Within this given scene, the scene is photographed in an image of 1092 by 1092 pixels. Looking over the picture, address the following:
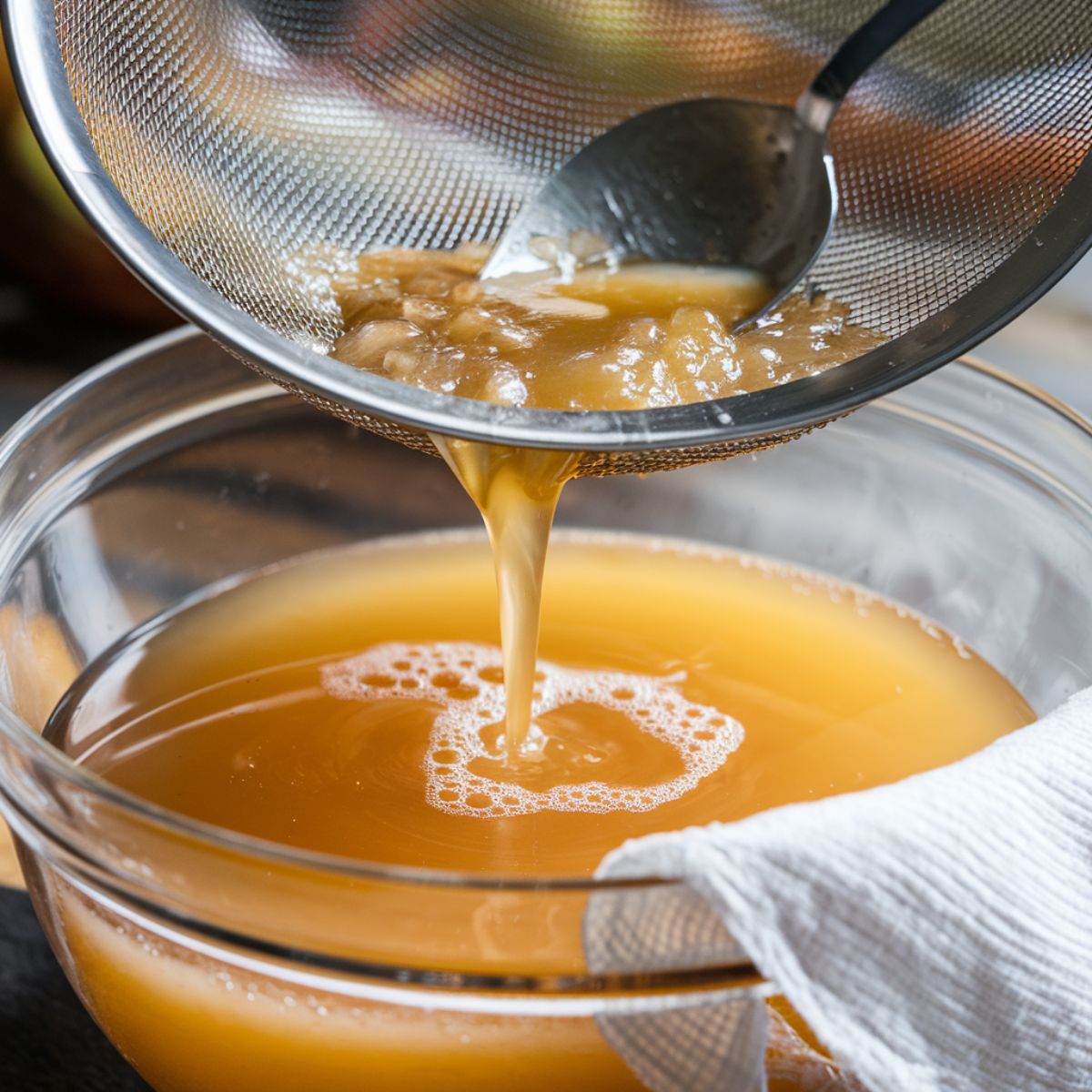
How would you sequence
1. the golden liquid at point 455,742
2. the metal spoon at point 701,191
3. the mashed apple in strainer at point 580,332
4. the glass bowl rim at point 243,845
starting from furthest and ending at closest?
the metal spoon at point 701,191 < the mashed apple in strainer at point 580,332 < the golden liquid at point 455,742 < the glass bowl rim at point 243,845

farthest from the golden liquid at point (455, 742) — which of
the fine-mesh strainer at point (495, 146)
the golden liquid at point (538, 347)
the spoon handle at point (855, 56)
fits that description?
the spoon handle at point (855, 56)

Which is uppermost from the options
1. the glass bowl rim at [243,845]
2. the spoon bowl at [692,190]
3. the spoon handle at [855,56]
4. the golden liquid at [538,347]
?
the spoon handle at [855,56]

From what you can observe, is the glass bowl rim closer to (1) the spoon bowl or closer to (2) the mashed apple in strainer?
(2) the mashed apple in strainer

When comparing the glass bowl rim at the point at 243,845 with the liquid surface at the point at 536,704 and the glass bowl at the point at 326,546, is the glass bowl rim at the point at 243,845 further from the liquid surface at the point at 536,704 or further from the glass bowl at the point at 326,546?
the liquid surface at the point at 536,704

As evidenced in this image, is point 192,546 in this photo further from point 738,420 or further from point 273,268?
point 738,420

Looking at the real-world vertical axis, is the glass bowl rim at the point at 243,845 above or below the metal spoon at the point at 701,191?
below

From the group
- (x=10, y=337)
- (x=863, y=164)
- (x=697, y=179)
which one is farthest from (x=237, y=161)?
(x=10, y=337)

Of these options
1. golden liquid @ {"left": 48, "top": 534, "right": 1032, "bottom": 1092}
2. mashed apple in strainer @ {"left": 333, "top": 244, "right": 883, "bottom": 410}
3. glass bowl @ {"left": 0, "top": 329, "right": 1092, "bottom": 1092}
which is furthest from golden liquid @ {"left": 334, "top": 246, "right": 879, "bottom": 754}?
glass bowl @ {"left": 0, "top": 329, "right": 1092, "bottom": 1092}
